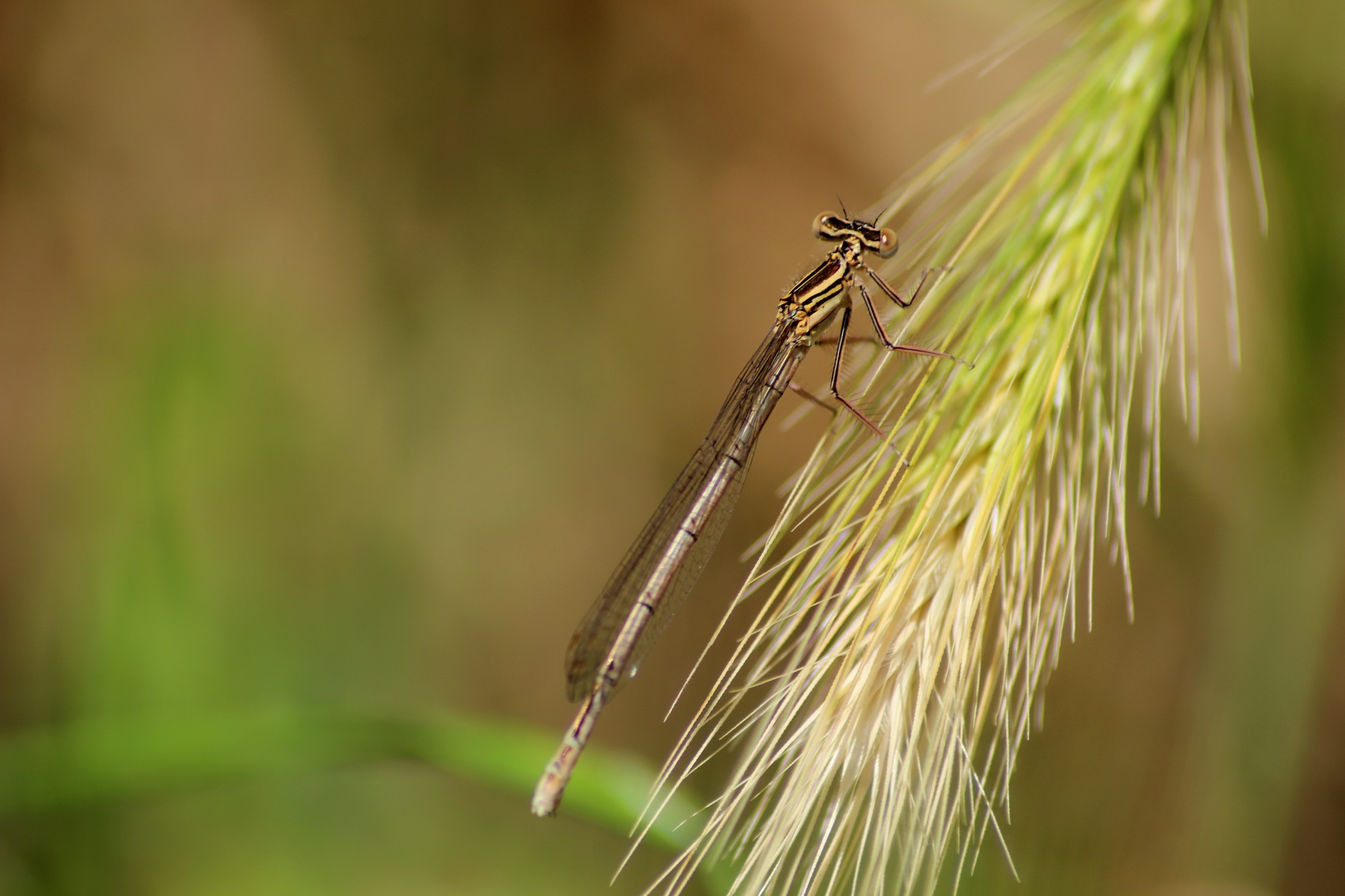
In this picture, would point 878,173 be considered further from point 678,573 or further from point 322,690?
point 322,690

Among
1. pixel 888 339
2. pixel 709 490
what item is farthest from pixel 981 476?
pixel 709 490

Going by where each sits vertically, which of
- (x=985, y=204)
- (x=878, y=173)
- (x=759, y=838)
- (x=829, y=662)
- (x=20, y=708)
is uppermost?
(x=878, y=173)

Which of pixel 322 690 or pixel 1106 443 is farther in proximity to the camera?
pixel 322 690

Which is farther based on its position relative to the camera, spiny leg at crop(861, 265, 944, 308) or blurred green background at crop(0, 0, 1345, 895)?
blurred green background at crop(0, 0, 1345, 895)

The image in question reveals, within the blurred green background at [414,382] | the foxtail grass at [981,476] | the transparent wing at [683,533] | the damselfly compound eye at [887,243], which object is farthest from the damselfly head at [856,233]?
the foxtail grass at [981,476]

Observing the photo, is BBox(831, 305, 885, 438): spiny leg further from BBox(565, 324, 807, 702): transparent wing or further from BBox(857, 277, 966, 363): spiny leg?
BBox(565, 324, 807, 702): transparent wing

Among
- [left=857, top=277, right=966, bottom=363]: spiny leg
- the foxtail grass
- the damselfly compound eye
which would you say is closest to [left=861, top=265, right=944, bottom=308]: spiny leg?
[left=857, top=277, right=966, bottom=363]: spiny leg

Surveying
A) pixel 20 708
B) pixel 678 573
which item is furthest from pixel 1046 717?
pixel 20 708

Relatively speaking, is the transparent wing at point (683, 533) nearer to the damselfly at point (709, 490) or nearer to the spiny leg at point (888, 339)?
the damselfly at point (709, 490)
